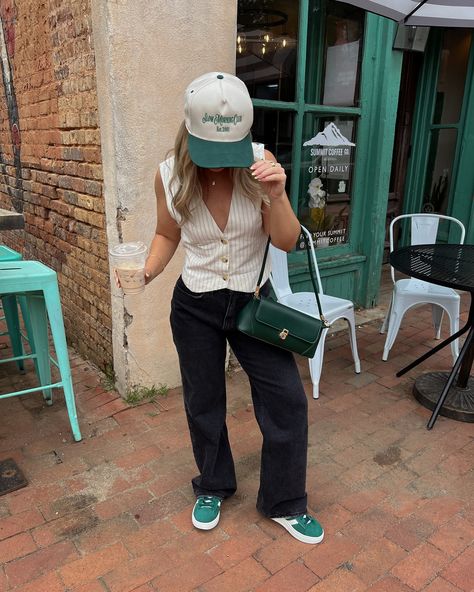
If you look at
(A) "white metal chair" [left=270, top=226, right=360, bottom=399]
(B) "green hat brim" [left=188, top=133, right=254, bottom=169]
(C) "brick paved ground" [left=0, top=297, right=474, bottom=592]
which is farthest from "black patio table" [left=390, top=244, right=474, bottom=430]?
(B) "green hat brim" [left=188, top=133, right=254, bottom=169]

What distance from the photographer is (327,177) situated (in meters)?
4.07

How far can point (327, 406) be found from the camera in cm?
301

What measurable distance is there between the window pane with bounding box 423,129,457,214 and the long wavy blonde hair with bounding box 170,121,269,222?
4173 mm

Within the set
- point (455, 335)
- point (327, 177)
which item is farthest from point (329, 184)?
point (455, 335)

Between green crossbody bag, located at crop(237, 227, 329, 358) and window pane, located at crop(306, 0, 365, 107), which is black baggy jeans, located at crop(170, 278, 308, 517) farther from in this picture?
window pane, located at crop(306, 0, 365, 107)

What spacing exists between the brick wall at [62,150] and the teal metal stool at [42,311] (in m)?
0.46

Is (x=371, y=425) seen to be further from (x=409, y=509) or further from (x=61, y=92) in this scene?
(x=61, y=92)

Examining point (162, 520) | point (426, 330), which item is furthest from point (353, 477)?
point (426, 330)

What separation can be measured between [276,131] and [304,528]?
8.84 feet

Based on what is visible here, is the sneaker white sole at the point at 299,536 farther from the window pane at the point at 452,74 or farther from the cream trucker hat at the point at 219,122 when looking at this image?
the window pane at the point at 452,74

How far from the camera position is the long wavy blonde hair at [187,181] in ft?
5.28

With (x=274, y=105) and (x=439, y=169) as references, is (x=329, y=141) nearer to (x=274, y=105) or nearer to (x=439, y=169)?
(x=274, y=105)

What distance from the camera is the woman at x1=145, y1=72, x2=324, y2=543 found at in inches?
58.2

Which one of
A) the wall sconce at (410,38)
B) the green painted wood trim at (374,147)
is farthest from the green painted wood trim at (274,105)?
the wall sconce at (410,38)
